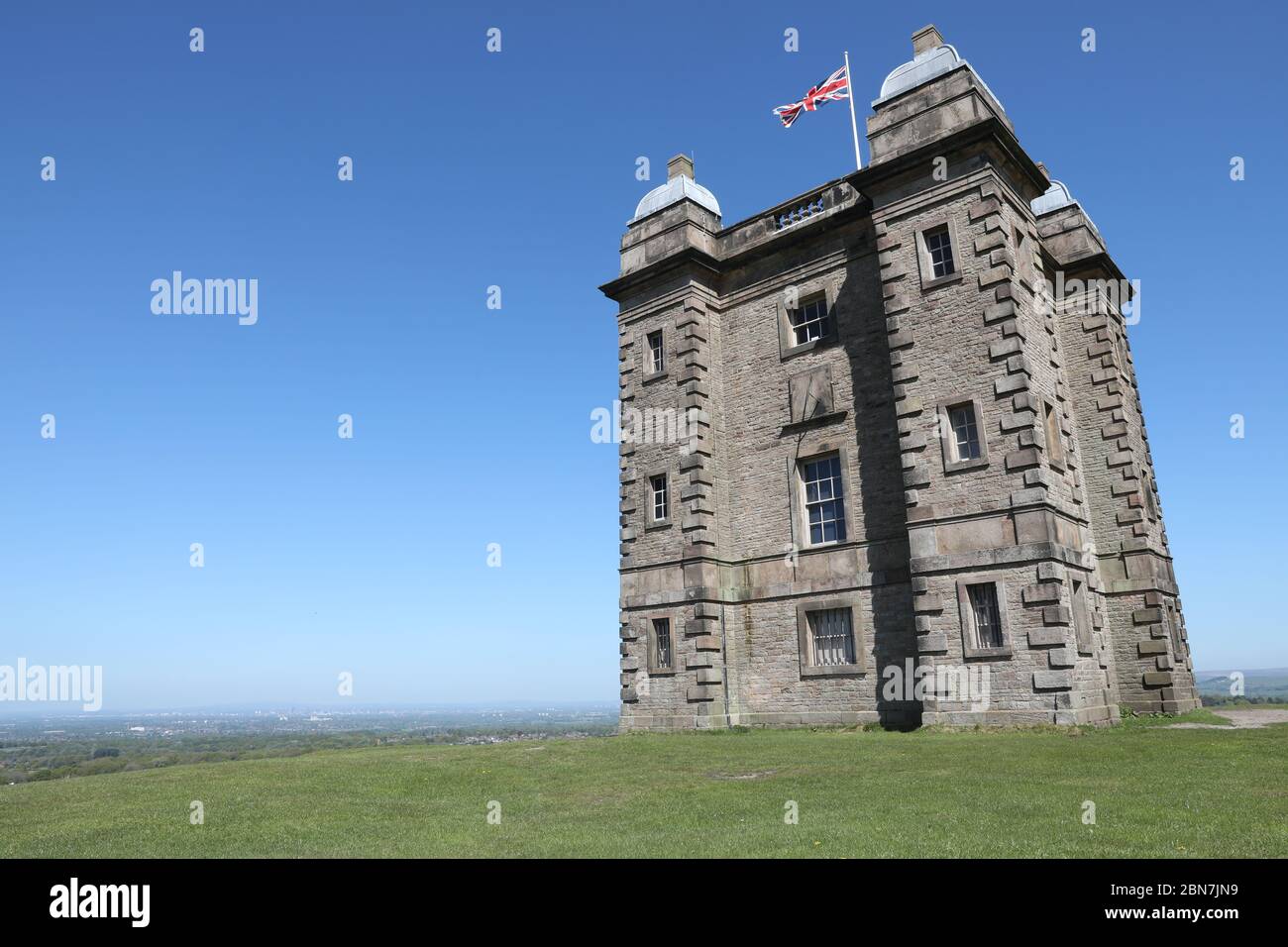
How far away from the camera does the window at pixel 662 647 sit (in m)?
24.6

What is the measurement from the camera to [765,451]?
2511 centimetres

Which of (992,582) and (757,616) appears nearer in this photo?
(992,582)

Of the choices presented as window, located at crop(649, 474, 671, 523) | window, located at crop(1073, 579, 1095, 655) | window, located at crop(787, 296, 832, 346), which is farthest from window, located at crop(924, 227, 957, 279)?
window, located at crop(649, 474, 671, 523)

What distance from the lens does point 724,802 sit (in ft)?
34.2

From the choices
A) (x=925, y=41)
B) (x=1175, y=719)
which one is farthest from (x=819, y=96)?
(x=1175, y=719)

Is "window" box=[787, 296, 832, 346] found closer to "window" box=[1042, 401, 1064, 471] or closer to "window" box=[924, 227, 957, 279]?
"window" box=[924, 227, 957, 279]

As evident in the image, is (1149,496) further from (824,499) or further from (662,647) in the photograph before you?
(662,647)

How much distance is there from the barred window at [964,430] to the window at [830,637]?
525 centimetres

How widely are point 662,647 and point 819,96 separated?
57.8ft

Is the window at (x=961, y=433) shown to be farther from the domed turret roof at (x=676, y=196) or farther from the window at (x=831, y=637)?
the domed turret roof at (x=676, y=196)

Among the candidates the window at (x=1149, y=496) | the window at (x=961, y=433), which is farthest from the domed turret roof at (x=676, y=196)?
the window at (x=1149, y=496)

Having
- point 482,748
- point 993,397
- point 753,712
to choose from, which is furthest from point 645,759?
point 993,397
